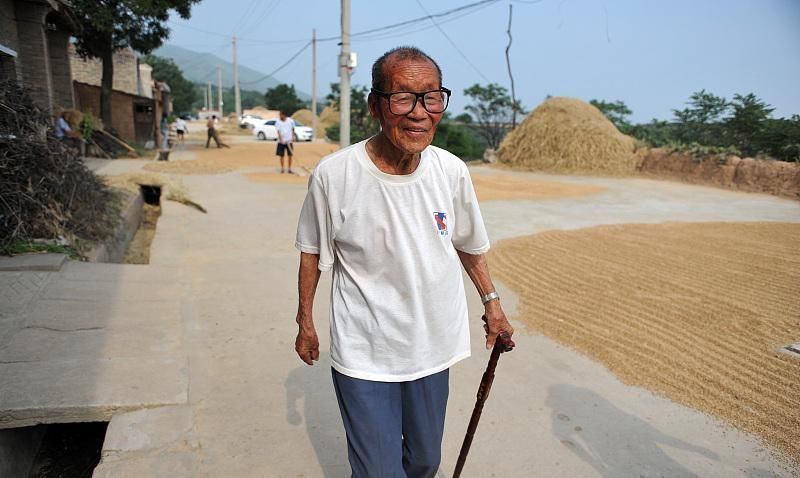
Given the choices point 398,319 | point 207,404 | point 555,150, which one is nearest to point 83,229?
point 207,404

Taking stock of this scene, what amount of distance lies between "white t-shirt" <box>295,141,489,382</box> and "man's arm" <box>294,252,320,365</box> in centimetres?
10

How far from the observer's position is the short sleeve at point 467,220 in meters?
1.89

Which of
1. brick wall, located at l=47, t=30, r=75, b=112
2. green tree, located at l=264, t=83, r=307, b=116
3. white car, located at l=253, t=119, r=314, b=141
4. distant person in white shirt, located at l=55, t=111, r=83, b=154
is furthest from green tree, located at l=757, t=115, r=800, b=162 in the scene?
green tree, located at l=264, t=83, r=307, b=116

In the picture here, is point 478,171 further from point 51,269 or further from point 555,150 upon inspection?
point 51,269

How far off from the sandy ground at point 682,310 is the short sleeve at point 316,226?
251cm

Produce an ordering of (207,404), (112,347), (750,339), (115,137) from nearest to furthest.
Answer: (207,404)
(112,347)
(750,339)
(115,137)

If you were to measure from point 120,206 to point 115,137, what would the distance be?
11170 mm

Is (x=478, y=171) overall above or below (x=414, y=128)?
below

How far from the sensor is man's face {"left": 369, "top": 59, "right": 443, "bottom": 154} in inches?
66.2

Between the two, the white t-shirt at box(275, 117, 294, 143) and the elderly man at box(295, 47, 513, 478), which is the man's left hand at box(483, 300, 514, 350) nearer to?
the elderly man at box(295, 47, 513, 478)

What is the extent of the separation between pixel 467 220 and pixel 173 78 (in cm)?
6017

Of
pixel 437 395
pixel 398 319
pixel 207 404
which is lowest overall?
pixel 207 404

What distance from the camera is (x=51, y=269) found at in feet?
14.7

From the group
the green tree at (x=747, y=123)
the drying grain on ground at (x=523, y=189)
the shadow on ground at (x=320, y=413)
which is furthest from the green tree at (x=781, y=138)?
the shadow on ground at (x=320, y=413)
